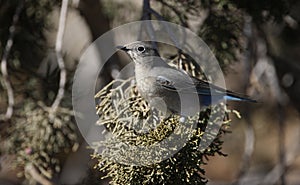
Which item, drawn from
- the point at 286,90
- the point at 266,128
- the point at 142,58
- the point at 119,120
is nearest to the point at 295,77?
the point at 286,90

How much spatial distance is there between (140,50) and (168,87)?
0.20m

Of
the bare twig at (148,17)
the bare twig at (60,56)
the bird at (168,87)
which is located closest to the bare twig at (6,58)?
the bare twig at (60,56)

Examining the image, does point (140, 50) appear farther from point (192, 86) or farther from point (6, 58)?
point (6, 58)

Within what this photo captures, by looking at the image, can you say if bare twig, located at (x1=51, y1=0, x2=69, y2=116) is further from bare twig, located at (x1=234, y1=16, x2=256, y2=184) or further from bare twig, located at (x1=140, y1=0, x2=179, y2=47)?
bare twig, located at (x1=234, y1=16, x2=256, y2=184)

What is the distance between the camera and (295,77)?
14.5ft

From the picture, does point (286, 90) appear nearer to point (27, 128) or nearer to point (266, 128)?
point (266, 128)

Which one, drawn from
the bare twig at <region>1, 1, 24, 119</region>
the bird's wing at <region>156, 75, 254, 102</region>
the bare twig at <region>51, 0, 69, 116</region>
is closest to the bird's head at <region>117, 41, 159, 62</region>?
the bird's wing at <region>156, 75, 254, 102</region>

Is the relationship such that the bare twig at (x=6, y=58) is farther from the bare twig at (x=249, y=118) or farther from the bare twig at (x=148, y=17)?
the bare twig at (x=249, y=118)

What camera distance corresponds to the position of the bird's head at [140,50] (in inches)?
107

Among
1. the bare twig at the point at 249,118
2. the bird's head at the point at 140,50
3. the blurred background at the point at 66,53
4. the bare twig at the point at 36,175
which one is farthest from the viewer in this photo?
the bare twig at the point at 249,118

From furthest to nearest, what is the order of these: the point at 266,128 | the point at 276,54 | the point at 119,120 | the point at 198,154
Answer: the point at 266,128 < the point at 276,54 < the point at 119,120 < the point at 198,154

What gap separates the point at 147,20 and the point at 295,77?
6.62ft

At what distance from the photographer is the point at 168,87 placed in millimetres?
2805

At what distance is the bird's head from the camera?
8.94 ft
